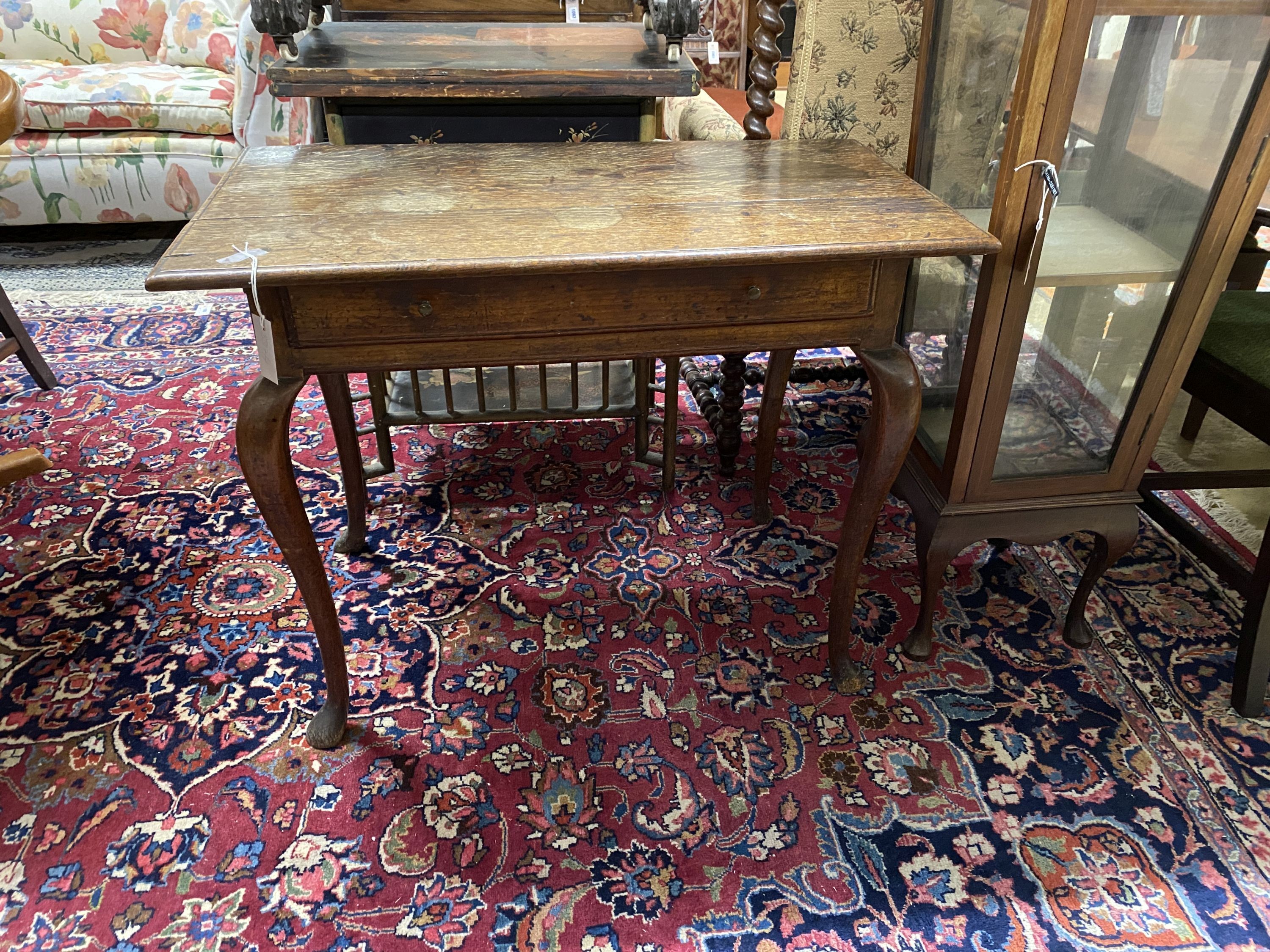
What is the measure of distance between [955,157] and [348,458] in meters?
1.39

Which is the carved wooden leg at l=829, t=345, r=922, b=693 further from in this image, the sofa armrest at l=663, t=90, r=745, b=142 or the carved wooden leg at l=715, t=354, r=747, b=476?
the sofa armrest at l=663, t=90, r=745, b=142

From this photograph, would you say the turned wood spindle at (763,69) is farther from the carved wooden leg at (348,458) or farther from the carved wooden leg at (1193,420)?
the carved wooden leg at (1193,420)

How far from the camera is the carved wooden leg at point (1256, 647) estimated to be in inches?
61.7

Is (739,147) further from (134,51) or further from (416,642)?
(134,51)

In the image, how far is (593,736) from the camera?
156 centimetres

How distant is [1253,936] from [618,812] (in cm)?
97

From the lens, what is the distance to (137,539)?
205 cm

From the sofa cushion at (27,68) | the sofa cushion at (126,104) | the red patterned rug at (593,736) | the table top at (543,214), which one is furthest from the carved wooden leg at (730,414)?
the sofa cushion at (27,68)

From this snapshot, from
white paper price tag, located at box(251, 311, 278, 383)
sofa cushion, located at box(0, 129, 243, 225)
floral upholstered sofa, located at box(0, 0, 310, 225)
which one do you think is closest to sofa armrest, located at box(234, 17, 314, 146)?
floral upholstered sofa, located at box(0, 0, 310, 225)

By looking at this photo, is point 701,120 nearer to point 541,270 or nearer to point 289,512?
point 541,270

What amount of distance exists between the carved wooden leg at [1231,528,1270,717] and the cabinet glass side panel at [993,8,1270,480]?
36 cm

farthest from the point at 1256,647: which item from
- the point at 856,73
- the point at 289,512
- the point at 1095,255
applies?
the point at 289,512

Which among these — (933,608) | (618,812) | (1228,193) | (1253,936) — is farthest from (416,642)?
(1228,193)

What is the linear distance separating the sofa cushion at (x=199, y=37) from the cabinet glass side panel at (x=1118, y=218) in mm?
3950
